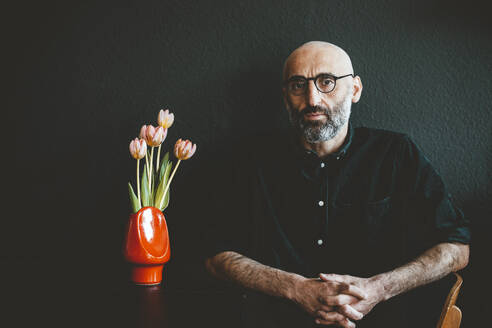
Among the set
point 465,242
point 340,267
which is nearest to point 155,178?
point 340,267

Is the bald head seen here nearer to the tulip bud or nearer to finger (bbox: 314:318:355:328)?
the tulip bud

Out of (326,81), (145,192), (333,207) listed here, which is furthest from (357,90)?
(145,192)

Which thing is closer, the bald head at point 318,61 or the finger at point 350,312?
the finger at point 350,312

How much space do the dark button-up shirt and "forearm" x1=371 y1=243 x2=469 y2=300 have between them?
0.19 ft

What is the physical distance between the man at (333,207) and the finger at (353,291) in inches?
6.1

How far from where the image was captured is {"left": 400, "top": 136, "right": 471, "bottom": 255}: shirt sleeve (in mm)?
1232

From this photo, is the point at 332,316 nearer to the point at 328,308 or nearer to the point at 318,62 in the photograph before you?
the point at 328,308

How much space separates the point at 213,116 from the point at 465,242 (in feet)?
3.79

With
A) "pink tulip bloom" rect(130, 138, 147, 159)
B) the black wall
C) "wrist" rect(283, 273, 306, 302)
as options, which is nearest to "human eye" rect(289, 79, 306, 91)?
the black wall

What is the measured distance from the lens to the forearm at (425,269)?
1139mm

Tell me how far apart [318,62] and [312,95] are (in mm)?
134

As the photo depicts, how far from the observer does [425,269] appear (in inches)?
46.0

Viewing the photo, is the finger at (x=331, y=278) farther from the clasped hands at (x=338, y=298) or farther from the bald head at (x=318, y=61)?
the bald head at (x=318, y=61)

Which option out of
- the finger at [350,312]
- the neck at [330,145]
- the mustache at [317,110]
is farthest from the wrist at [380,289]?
the mustache at [317,110]
